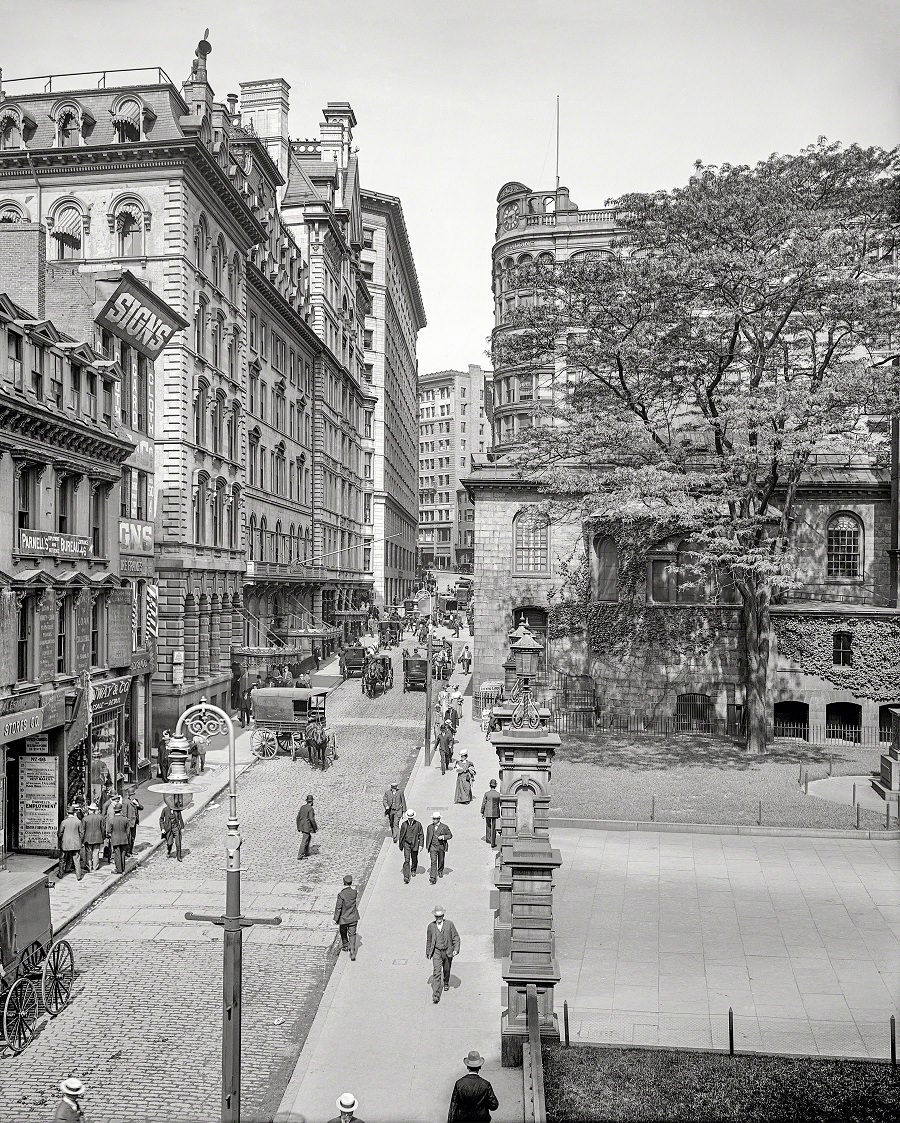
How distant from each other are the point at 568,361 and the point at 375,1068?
27534 millimetres

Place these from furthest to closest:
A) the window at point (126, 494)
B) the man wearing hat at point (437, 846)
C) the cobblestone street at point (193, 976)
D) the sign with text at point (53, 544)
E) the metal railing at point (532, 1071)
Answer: the window at point (126, 494) < the sign with text at point (53, 544) < the man wearing hat at point (437, 846) < the cobblestone street at point (193, 976) < the metal railing at point (532, 1071)

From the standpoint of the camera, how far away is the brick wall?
27.0 metres

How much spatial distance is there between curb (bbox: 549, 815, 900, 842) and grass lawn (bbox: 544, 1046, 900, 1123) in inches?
474

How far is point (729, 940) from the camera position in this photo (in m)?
17.4

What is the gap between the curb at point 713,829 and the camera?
2425 cm

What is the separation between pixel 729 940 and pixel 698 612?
86.1 ft

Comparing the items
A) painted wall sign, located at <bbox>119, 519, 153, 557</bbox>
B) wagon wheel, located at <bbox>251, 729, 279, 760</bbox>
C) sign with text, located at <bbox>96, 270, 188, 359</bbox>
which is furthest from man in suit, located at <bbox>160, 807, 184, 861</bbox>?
sign with text, located at <bbox>96, 270, 188, 359</bbox>

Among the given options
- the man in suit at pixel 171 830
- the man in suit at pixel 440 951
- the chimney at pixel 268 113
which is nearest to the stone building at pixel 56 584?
the man in suit at pixel 171 830

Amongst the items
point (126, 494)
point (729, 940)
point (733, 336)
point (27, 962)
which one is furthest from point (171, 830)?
point (733, 336)

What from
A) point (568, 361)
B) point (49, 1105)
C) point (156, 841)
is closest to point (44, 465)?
point (156, 841)

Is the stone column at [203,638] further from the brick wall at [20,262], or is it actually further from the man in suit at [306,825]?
the man in suit at [306,825]

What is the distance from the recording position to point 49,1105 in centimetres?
1184

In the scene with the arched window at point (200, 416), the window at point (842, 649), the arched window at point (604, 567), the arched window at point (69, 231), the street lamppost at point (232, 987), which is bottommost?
the street lamppost at point (232, 987)

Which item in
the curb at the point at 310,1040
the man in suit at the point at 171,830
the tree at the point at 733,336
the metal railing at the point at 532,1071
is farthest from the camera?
the tree at the point at 733,336
